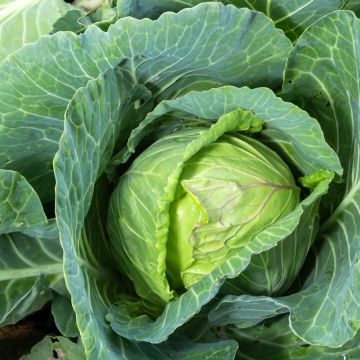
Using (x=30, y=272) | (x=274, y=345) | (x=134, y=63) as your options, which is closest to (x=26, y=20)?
(x=134, y=63)

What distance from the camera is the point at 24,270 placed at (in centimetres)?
139

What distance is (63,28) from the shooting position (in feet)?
4.77

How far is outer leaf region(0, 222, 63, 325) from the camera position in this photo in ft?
4.44

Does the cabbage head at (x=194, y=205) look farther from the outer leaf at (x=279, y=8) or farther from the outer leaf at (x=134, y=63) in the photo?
the outer leaf at (x=279, y=8)

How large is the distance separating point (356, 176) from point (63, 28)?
2.45 ft

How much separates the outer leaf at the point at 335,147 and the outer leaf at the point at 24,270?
55cm

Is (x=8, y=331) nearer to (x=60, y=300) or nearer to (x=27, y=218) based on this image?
(x=60, y=300)

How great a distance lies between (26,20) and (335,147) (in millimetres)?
844

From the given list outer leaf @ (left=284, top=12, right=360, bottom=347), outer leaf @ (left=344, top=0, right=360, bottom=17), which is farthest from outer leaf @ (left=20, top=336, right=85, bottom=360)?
outer leaf @ (left=344, top=0, right=360, bottom=17)

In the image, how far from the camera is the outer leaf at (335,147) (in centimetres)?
113

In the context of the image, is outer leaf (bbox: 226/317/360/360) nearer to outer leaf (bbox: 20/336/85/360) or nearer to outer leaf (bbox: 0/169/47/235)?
outer leaf (bbox: 20/336/85/360)

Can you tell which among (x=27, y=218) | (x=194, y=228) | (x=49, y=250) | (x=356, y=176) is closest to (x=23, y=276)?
(x=49, y=250)

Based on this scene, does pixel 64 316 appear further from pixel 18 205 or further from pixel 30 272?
pixel 18 205

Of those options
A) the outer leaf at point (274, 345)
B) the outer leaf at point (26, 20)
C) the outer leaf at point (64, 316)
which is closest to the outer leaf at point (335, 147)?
the outer leaf at point (274, 345)
